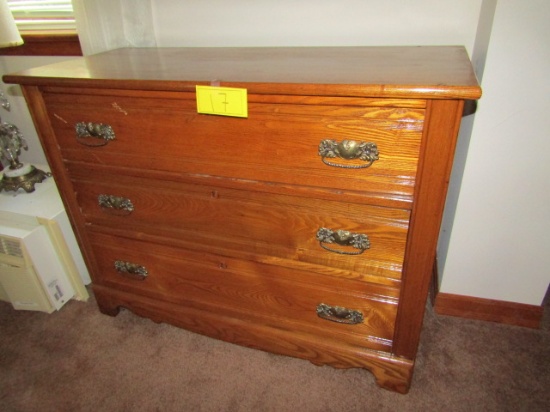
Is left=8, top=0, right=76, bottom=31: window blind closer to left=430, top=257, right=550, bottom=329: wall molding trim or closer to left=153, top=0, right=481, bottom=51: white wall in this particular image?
left=153, top=0, right=481, bottom=51: white wall

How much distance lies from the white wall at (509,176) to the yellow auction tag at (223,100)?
0.70 meters

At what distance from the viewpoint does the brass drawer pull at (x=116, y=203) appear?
1.20 m

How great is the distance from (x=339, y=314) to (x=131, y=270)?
75 cm

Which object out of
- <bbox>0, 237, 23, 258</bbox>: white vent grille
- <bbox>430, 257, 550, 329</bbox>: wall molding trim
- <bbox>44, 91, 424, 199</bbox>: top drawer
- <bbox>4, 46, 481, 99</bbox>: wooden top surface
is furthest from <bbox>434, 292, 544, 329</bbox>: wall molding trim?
<bbox>0, 237, 23, 258</bbox>: white vent grille

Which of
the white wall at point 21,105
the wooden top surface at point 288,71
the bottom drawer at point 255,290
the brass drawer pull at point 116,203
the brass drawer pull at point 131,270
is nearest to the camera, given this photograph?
→ the wooden top surface at point 288,71

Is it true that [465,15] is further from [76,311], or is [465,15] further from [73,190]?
[76,311]

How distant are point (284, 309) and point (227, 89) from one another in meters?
0.69

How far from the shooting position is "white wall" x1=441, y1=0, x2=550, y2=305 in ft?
3.28

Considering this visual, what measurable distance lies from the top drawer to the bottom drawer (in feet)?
1.02

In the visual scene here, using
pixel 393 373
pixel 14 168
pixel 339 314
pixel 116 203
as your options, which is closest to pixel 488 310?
pixel 393 373

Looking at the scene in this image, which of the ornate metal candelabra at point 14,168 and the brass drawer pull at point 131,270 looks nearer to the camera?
the brass drawer pull at point 131,270

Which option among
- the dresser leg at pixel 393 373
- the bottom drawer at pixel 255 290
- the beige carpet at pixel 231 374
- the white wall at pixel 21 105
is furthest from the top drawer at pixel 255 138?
the white wall at pixel 21 105

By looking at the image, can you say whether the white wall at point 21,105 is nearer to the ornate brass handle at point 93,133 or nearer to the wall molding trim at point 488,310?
the ornate brass handle at point 93,133

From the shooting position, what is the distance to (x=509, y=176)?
1.17 meters
